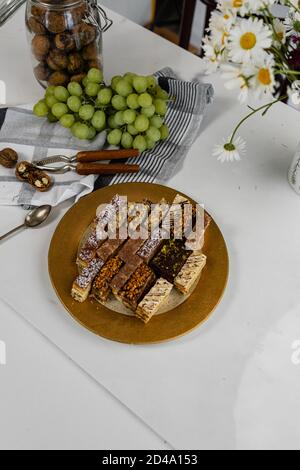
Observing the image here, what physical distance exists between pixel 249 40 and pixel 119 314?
1.50 ft

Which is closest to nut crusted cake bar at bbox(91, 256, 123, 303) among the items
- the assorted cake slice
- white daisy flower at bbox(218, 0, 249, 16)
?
the assorted cake slice

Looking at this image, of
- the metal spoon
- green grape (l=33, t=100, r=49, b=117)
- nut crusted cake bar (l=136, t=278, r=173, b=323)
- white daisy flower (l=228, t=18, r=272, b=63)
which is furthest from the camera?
green grape (l=33, t=100, r=49, b=117)

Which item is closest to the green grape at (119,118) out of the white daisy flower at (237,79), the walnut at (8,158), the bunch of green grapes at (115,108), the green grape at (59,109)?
the bunch of green grapes at (115,108)

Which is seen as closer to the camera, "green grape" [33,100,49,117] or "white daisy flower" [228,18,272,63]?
"white daisy flower" [228,18,272,63]

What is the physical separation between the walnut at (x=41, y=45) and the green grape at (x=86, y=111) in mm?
143

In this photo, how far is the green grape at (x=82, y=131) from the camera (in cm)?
98

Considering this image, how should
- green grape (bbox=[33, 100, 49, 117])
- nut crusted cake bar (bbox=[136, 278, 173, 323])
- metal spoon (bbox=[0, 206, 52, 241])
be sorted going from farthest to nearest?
1. green grape (bbox=[33, 100, 49, 117])
2. metal spoon (bbox=[0, 206, 52, 241])
3. nut crusted cake bar (bbox=[136, 278, 173, 323])

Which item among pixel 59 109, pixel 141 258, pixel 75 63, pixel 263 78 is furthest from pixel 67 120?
pixel 263 78

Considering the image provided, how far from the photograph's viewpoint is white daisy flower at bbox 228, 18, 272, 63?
65cm

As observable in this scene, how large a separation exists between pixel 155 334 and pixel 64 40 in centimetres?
61

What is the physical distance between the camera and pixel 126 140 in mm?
994

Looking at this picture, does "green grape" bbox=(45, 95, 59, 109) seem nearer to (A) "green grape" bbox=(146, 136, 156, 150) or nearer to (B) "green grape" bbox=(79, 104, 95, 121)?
(B) "green grape" bbox=(79, 104, 95, 121)

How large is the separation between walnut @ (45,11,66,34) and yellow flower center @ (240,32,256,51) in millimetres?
443
